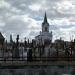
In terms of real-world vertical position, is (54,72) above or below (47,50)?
below

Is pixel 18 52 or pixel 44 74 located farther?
pixel 18 52

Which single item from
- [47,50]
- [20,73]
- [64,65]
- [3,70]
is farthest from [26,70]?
[47,50]

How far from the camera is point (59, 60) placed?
53.7 ft

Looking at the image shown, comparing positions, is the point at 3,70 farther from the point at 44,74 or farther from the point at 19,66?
the point at 44,74

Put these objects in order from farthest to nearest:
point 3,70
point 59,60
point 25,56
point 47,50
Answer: point 47,50
point 25,56
point 59,60
point 3,70

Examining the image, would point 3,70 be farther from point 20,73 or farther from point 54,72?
point 54,72

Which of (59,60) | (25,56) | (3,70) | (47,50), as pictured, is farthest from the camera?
(47,50)

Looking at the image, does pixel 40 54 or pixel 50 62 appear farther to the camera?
pixel 40 54

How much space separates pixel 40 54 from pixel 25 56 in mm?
1217

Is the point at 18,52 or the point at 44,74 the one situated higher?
the point at 18,52

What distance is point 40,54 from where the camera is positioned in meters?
18.0

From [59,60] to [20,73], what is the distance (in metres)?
2.83

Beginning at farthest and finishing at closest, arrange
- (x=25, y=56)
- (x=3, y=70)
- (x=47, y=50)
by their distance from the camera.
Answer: (x=47, y=50)
(x=25, y=56)
(x=3, y=70)

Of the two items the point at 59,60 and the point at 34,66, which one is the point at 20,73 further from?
the point at 59,60
